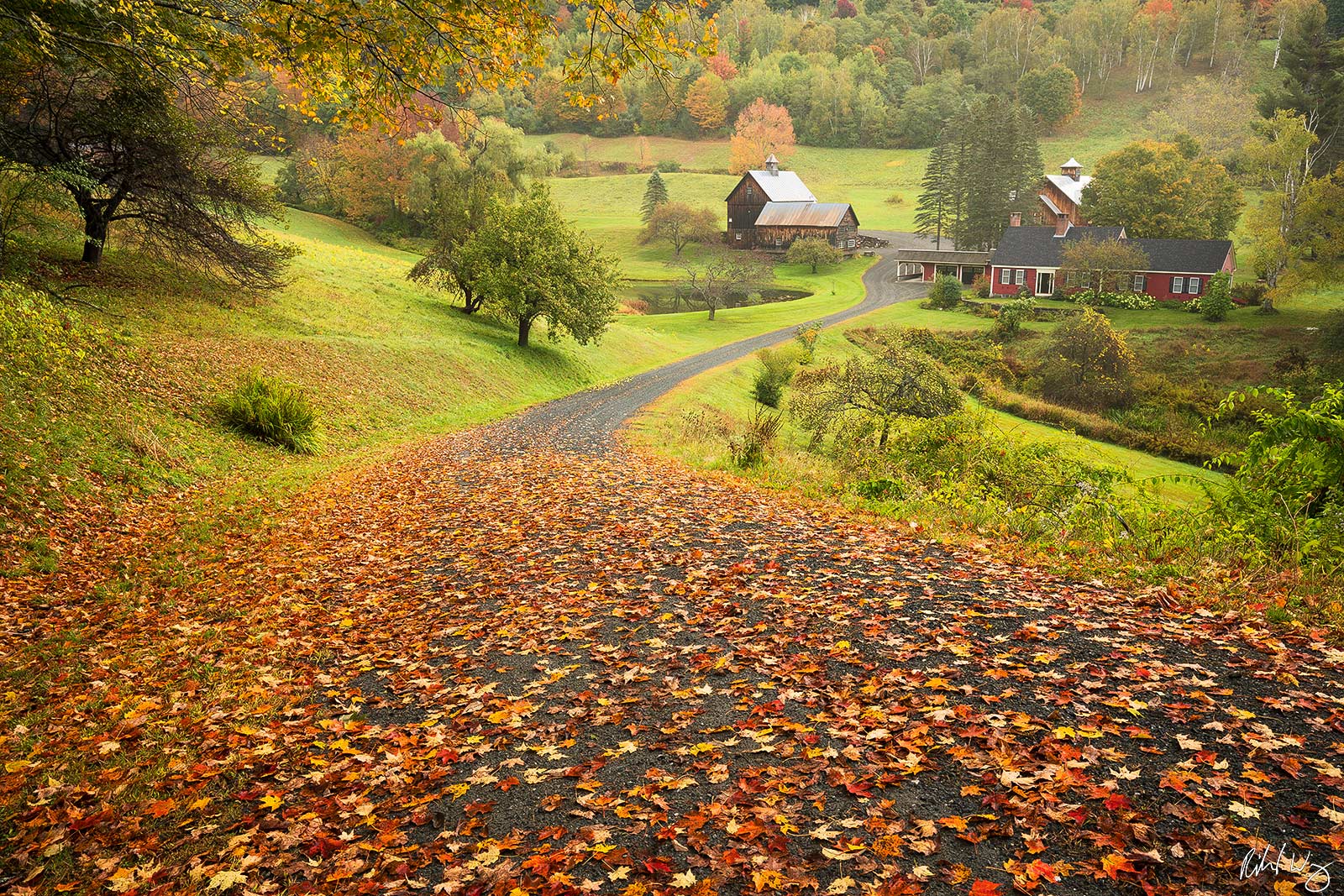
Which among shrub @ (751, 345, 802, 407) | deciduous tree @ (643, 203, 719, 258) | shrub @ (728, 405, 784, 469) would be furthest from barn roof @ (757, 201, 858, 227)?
shrub @ (728, 405, 784, 469)

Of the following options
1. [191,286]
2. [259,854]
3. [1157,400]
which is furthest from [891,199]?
[259,854]

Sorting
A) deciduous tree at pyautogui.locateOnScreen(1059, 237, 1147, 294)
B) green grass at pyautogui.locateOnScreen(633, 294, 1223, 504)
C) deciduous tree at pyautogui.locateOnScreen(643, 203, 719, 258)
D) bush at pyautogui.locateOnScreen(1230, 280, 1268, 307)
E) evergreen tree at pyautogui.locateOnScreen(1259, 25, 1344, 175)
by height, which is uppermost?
evergreen tree at pyautogui.locateOnScreen(1259, 25, 1344, 175)

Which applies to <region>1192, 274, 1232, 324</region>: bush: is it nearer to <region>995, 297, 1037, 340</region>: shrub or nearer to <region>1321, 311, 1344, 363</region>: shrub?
<region>1321, 311, 1344, 363</region>: shrub

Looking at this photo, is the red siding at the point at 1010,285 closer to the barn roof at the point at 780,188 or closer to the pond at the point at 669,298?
the pond at the point at 669,298

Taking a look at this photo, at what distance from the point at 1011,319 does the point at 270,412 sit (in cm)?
5256

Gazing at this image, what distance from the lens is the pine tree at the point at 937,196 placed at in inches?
3553

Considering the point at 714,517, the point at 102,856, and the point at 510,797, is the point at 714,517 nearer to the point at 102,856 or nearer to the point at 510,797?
the point at 510,797

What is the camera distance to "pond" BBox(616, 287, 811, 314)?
67.2 meters

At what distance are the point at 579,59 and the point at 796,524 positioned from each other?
6562mm

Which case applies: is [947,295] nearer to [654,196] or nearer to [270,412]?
[654,196]

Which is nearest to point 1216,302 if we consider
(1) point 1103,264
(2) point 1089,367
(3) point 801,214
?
(1) point 1103,264

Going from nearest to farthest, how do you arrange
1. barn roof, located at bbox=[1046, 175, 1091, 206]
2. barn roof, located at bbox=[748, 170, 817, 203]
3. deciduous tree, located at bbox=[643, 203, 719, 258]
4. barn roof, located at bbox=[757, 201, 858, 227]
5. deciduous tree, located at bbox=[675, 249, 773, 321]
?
1. deciduous tree, located at bbox=[675, 249, 773, 321]
2. barn roof, located at bbox=[1046, 175, 1091, 206]
3. deciduous tree, located at bbox=[643, 203, 719, 258]
4. barn roof, located at bbox=[757, 201, 858, 227]
5. barn roof, located at bbox=[748, 170, 817, 203]

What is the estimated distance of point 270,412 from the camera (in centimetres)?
1656

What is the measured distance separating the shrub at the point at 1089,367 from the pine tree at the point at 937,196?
46904 mm
